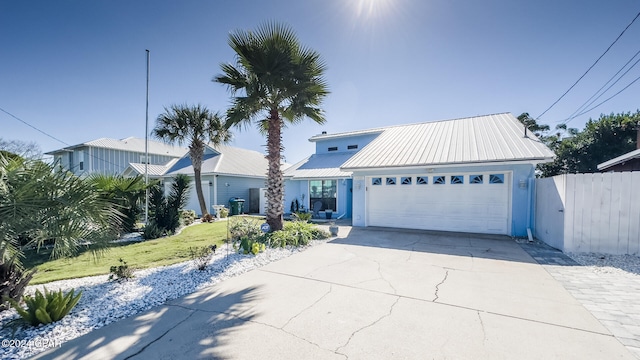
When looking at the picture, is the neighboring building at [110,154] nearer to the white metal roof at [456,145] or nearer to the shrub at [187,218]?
the shrub at [187,218]

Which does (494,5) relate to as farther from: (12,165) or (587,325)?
(12,165)

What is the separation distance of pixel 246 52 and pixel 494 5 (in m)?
8.65

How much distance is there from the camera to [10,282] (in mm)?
3855

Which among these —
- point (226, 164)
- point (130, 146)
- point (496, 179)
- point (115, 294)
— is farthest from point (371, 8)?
point (130, 146)

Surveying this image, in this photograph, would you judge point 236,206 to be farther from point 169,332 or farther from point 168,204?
point 169,332

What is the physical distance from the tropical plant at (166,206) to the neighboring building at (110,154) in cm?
1514

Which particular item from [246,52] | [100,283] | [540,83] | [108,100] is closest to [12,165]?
[100,283]

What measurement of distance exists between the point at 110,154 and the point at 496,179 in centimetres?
3489

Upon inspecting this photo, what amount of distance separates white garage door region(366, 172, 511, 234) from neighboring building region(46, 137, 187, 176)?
22.2 m

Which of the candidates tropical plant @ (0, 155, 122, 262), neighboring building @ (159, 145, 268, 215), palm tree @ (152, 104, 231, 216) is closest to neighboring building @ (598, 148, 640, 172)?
tropical plant @ (0, 155, 122, 262)

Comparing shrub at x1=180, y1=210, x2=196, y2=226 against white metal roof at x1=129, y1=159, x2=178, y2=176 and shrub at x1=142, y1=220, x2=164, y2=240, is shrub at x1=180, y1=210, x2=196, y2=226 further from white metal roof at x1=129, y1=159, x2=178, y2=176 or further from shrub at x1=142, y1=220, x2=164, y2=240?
white metal roof at x1=129, y1=159, x2=178, y2=176

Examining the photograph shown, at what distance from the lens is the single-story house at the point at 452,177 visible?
364 inches

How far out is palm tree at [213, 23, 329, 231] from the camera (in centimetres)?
769

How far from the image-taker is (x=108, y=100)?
48.3 feet
